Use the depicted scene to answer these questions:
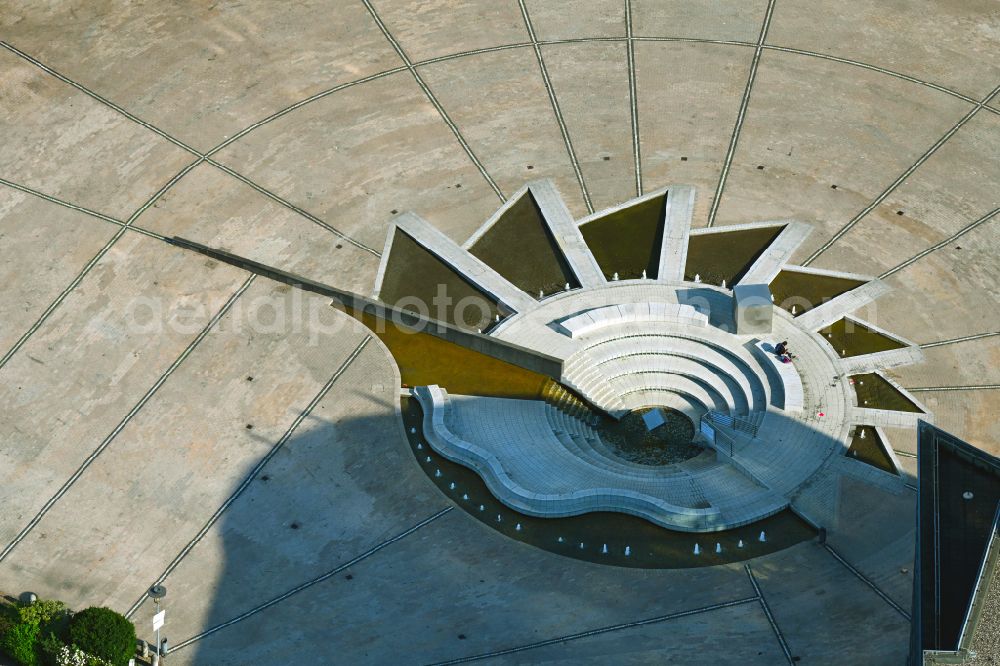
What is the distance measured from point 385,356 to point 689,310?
12396mm

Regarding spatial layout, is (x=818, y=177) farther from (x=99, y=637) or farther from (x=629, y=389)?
(x=99, y=637)

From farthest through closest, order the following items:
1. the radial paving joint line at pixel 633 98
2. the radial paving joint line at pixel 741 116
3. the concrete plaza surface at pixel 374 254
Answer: the radial paving joint line at pixel 633 98, the radial paving joint line at pixel 741 116, the concrete plaza surface at pixel 374 254

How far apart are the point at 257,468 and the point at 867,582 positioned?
2217 cm

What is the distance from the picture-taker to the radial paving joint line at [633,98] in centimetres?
6888

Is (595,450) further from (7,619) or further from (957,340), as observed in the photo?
(7,619)

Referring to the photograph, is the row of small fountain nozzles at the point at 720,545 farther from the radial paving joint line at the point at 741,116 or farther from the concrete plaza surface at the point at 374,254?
the radial paving joint line at the point at 741,116

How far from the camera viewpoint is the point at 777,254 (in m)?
64.6

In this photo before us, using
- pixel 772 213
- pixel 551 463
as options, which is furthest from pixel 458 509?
pixel 772 213

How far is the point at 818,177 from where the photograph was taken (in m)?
68.5

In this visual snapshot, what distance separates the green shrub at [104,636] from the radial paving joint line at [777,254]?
94.1 feet

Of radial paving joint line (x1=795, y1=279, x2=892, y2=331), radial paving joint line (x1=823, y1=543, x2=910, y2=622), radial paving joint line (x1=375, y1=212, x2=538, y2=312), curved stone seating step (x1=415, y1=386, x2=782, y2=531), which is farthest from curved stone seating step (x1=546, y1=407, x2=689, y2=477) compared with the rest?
radial paving joint line (x1=795, y1=279, x2=892, y2=331)

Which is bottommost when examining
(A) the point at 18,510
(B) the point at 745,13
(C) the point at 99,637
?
(C) the point at 99,637

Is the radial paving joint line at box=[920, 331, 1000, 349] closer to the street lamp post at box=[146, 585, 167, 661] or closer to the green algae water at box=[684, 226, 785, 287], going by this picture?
the green algae water at box=[684, 226, 785, 287]

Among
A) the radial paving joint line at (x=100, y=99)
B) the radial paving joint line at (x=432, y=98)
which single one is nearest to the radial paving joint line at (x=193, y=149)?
the radial paving joint line at (x=100, y=99)
